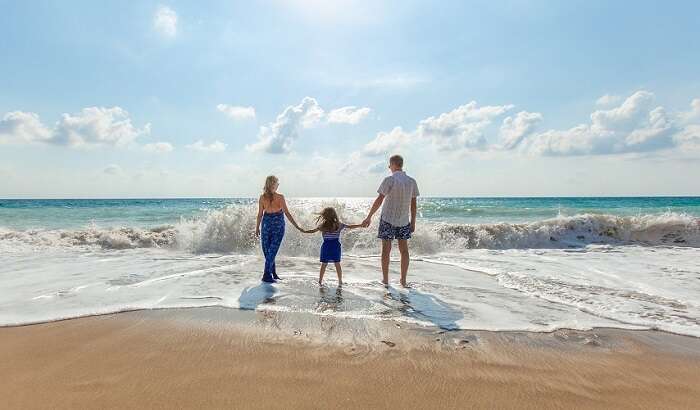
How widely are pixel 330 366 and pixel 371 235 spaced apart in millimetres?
9633

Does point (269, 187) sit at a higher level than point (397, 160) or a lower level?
lower

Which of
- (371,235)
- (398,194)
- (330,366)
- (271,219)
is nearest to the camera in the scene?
(330,366)

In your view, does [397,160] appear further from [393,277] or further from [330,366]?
[330,366]

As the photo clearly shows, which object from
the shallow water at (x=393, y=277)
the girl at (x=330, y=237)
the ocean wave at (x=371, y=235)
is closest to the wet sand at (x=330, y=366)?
the shallow water at (x=393, y=277)

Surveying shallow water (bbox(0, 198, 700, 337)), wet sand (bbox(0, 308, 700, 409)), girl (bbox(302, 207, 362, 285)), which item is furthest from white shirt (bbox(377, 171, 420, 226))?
wet sand (bbox(0, 308, 700, 409))

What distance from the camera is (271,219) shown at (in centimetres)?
691

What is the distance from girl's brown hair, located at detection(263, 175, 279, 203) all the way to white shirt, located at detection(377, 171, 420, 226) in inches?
72.1

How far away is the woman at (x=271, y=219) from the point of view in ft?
22.2

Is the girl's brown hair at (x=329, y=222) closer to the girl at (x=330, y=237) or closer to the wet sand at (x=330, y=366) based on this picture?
the girl at (x=330, y=237)

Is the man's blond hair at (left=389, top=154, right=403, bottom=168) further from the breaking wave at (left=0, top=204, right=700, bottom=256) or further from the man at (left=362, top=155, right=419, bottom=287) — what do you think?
the breaking wave at (left=0, top=204, right=700, bottom=256)

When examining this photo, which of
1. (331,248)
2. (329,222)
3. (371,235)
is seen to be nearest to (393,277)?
(331,248)

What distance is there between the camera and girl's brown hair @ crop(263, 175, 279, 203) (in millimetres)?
6738

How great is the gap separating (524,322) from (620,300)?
220 centimetres

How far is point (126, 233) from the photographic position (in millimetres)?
13312
